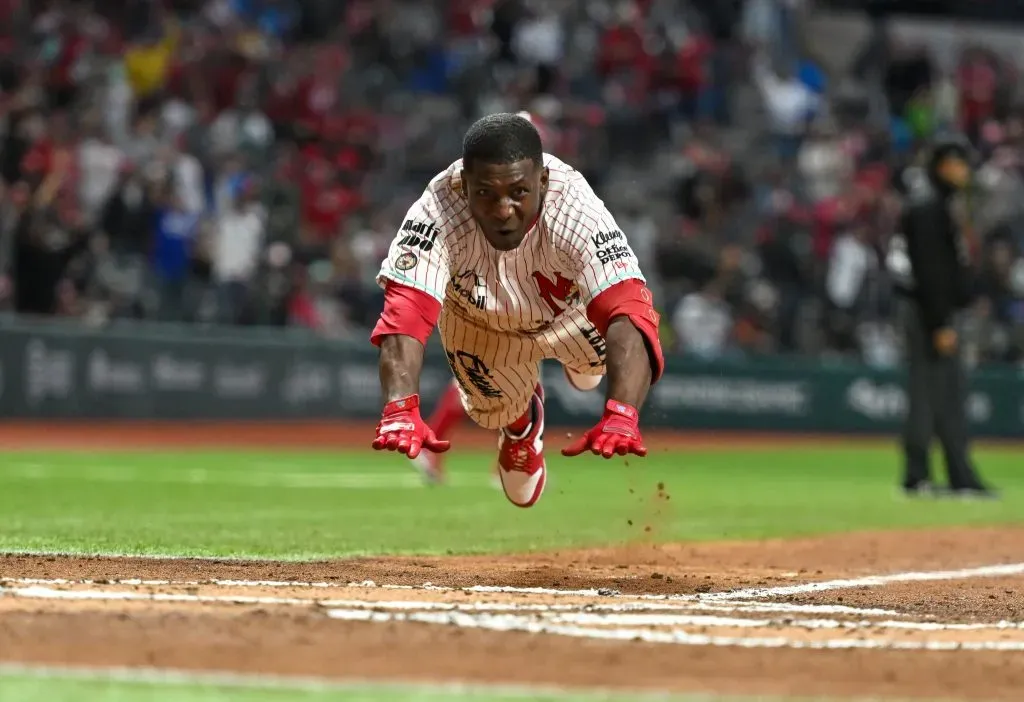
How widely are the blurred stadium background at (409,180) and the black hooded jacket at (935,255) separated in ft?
23.6

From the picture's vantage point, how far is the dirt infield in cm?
418

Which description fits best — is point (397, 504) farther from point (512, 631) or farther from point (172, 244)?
point (172, 244)

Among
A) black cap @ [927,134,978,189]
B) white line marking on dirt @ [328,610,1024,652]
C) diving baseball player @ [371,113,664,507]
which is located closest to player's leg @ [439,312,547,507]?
diving baseball player @ [371,113,664,507]

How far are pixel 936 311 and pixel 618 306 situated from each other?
7.51m

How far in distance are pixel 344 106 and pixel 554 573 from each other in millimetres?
14753

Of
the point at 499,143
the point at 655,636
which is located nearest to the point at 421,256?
the point at 499,143

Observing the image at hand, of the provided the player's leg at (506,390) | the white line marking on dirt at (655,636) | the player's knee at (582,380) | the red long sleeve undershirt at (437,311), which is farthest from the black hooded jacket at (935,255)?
the white line marking on dirt at (655,636)

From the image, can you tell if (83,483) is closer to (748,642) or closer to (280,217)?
(280,217)

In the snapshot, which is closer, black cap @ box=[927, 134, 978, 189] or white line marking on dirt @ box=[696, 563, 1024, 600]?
white line marking on dirt @ box=[696, 563, 1024, 600]

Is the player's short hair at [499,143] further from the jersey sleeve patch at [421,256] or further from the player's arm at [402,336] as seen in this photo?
the player's arm at [402,336]

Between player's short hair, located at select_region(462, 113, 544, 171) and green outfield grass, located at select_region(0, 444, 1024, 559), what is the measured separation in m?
2.26

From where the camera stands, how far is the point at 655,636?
190 inches

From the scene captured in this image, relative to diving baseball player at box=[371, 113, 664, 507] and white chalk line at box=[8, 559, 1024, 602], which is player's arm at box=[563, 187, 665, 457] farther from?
white chalk line at box=[8, 559, 1024, 602]

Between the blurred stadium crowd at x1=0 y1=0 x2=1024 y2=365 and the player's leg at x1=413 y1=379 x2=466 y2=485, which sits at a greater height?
the blurred stadium crowd at x1=0 y1=0 x2=1024 y2=365
